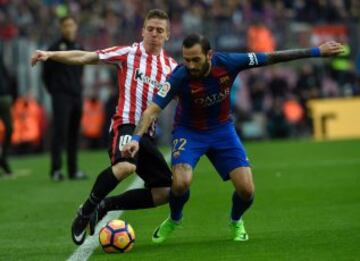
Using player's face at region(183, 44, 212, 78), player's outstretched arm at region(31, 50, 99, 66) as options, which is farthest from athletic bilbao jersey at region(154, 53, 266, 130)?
player's outstretched arm at region(31, 50, 99, 66)

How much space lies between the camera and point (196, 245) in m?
8.52

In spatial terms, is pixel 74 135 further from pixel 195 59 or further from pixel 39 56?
pixel 195 59

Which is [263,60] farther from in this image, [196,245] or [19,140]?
[19,140]

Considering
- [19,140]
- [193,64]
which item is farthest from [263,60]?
[19,140]

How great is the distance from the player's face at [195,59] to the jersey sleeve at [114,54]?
2.85 feet

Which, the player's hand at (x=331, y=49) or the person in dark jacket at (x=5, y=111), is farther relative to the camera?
the person in dark jacket at (x=5, y=111)

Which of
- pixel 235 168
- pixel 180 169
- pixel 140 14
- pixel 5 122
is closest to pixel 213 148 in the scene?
pixel 235 168

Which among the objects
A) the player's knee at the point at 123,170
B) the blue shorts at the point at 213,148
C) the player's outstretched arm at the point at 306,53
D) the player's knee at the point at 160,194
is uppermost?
the player's outstretched arm at the point at 306,53

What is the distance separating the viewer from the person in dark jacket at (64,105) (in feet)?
49.4

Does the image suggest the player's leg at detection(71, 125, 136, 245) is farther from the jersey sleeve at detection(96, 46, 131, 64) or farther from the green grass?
the jersey sleeve at detection(96, 46, 131, 64)

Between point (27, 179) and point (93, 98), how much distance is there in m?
9.80

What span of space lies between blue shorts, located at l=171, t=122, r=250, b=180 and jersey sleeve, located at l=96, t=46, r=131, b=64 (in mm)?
826

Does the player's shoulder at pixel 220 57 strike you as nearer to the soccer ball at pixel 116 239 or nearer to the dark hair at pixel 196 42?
the dark hair at pixel 196 42

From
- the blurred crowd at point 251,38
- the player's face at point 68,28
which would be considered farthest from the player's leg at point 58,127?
the blurred crowd at point 251,38
